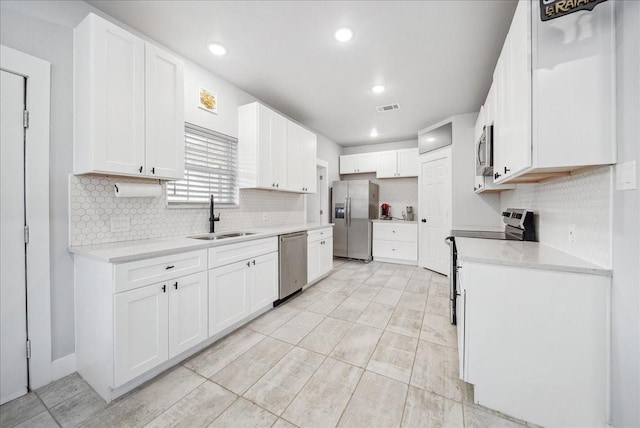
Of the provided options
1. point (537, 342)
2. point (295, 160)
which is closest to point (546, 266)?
point (537, 342)

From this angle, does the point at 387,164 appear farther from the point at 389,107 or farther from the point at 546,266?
the point at 546,266

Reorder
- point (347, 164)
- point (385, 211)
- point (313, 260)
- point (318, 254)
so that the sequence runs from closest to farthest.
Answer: point (313, 260)
point (318, 254)
point (385, 211)
point (347, 164)

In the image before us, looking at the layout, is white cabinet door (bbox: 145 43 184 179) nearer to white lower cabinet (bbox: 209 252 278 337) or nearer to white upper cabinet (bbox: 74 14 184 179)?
white upper cabinet (bbox: 74 14 184 179)

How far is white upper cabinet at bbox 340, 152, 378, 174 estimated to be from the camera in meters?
5.63

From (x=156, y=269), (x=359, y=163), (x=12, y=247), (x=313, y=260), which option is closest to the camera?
(x=12, y=247)

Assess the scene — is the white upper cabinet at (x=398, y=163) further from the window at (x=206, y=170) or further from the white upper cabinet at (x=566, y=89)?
the white upper cabinet at (x=566, y=89)

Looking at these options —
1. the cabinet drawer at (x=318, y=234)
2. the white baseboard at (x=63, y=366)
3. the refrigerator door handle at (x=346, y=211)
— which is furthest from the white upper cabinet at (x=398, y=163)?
the white baseboard at (x=63, y=366)

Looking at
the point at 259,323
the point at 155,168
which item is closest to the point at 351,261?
the point at 259,323

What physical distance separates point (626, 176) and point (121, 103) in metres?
3.00

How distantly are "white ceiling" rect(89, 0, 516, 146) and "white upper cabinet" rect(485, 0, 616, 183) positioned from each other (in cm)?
89

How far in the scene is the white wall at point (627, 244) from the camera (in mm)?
1041

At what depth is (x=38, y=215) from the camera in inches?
64.7

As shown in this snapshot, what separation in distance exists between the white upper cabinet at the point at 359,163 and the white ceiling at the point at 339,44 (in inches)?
76.6

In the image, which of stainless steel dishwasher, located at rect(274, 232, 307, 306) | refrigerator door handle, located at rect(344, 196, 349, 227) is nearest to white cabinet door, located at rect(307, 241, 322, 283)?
stainless steel dishwasher, located at rect(274, 232, 307, 306)
